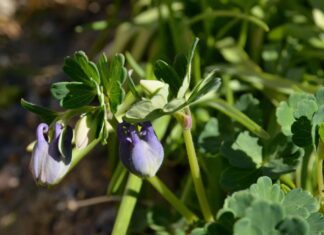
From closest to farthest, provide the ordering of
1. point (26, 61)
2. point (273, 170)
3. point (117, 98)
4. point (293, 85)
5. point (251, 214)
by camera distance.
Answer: point (251, 214) < point (117, 98) < point (273, 170) < point (293, 85) < point (26, 61)

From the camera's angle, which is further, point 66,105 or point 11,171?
point 11,171

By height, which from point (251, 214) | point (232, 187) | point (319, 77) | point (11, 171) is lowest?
point (11, 171)

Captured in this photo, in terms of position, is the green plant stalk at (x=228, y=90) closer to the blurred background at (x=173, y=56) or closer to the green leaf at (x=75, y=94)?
the blurred background at (x=173, y=56)

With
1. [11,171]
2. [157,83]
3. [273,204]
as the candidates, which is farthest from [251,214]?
[11,171]

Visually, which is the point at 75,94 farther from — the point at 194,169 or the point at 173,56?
the point at 173,56

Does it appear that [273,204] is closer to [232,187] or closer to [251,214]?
[251,214]

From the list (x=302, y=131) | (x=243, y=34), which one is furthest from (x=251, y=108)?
(x=243, y=34)
